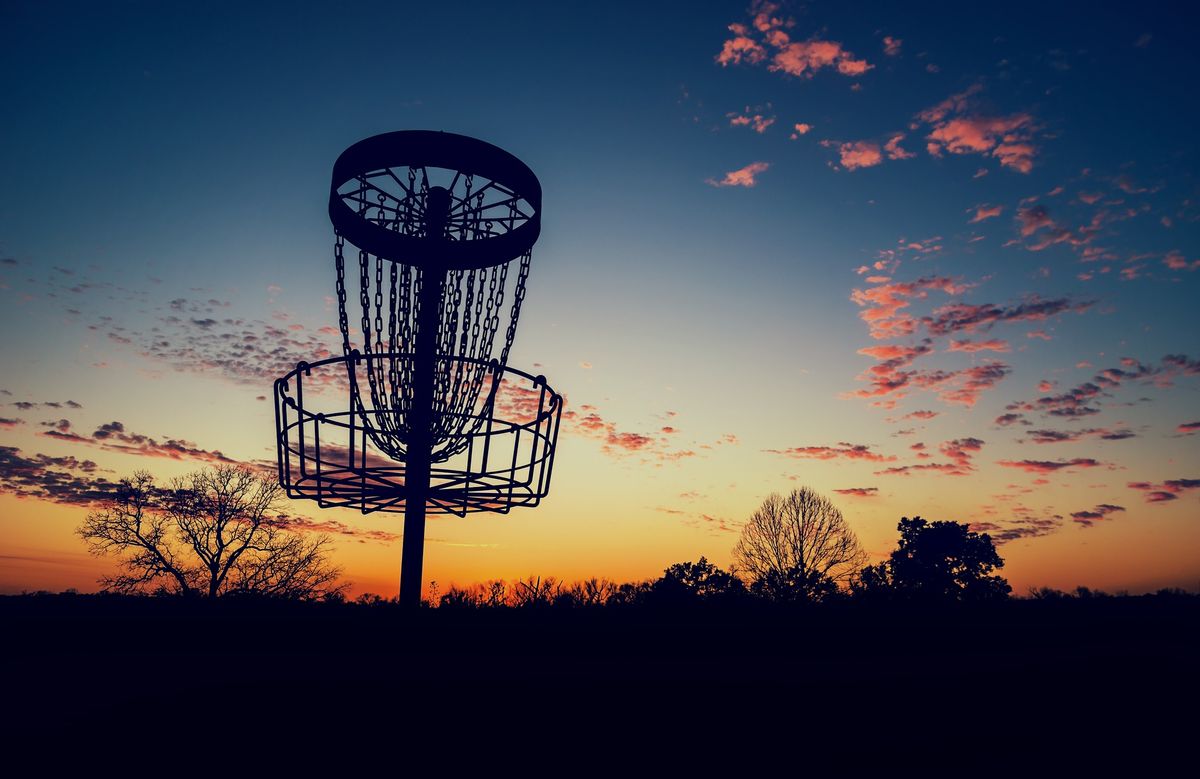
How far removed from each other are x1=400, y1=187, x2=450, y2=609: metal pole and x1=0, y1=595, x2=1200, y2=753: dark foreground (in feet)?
2.16

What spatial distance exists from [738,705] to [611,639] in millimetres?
700

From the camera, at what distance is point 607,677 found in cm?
162

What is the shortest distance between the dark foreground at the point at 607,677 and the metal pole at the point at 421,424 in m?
0.66

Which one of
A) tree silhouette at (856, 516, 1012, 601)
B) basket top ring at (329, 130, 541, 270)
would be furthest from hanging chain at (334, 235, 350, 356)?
tree silhouette at (856, 516, 1012, 601)

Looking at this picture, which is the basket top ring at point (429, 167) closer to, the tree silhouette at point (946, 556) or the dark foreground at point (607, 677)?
the dark foreground at point (607, 677)

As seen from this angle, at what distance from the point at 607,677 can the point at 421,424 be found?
196cm

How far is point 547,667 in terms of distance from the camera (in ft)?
6.06

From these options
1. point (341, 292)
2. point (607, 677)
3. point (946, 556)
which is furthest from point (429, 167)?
point (946, 556)

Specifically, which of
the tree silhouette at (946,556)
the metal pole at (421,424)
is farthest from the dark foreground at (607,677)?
the tree silhouette at (946,556)

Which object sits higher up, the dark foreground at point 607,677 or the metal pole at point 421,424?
the metal pole at point 421,424

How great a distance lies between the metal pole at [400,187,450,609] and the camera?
3.00 m

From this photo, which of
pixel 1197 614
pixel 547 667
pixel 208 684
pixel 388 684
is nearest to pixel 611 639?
pixel 547 667

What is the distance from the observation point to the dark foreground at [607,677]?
4.50 feet

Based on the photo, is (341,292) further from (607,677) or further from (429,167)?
(607,677)
